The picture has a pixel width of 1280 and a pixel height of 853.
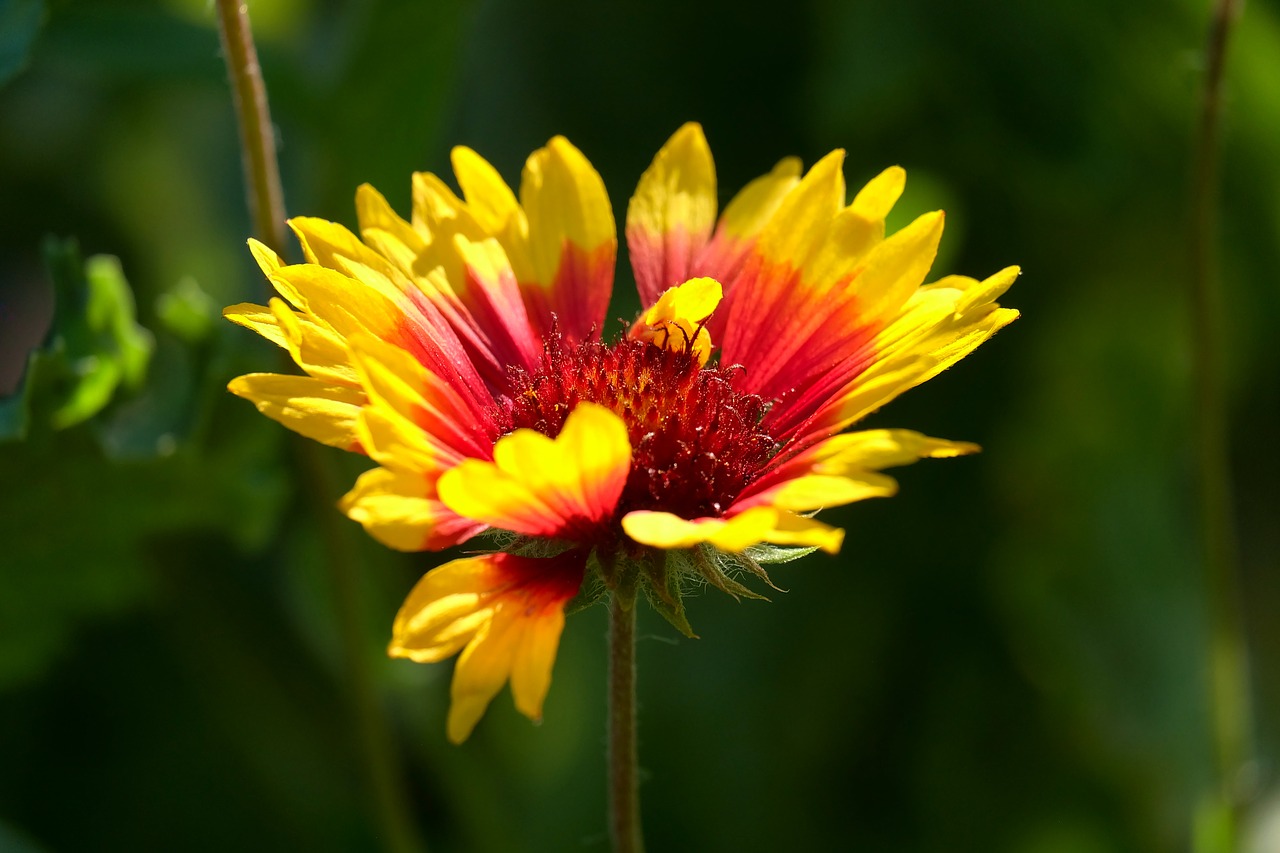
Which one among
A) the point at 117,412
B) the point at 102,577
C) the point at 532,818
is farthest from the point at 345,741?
the point at 117,412

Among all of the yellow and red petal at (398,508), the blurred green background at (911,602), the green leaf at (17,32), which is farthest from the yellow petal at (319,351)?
the blurred green background at (911,602)

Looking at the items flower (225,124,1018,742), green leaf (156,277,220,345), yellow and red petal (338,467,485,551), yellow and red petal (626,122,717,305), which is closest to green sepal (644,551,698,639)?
flower (225,124,1018,742)

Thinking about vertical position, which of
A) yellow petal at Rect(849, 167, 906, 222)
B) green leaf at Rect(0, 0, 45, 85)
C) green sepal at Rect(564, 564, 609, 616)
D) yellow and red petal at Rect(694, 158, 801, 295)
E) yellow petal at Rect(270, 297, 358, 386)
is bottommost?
green sepal at Rect(564, 564, 609, 616)

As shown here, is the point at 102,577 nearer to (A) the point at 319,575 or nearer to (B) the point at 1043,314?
(A) the point at 319,575

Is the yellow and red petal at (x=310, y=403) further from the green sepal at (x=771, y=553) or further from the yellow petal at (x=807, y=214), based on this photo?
the yellow petal at (x=807, y=214)

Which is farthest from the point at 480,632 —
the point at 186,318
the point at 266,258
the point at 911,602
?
the point at 911,602

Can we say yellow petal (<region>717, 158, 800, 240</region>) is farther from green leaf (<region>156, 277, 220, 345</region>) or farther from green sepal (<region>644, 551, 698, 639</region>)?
green leaf (<region>156, 277, 220, 345</region>)
